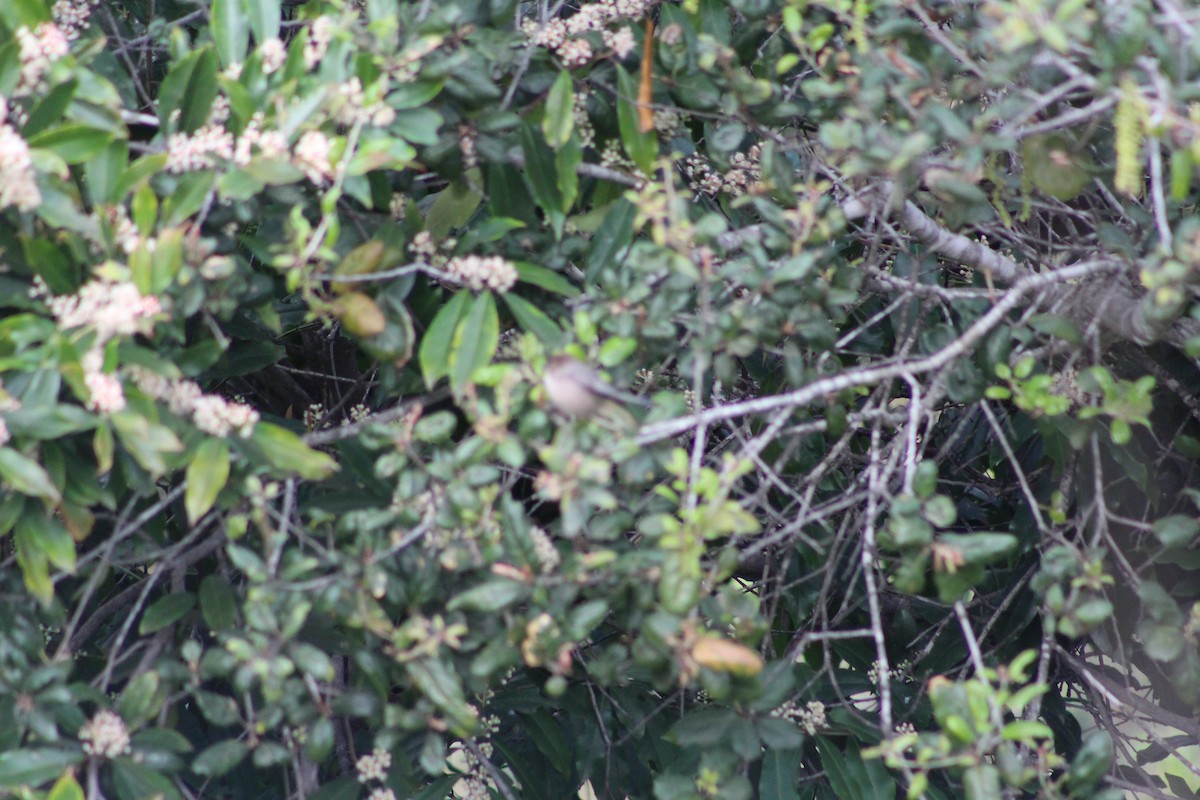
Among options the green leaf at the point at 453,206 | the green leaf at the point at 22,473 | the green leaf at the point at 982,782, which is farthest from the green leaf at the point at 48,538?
the green leaf at the point at 982,782

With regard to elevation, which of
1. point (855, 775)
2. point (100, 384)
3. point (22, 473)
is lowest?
point (855, 775)

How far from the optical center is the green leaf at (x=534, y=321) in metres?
1.96

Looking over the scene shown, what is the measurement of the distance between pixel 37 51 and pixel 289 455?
733mm

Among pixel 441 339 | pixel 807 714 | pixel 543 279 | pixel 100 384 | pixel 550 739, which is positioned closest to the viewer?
pixel 100 384

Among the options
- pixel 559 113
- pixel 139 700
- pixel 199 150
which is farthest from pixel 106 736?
pixel 559 113

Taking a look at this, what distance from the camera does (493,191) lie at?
212cm

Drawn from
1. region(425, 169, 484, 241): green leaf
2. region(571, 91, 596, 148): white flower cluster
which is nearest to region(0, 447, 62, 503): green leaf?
region(425, 169, 484, 241): green leaf

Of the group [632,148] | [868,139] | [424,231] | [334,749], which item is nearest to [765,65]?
[632,148]

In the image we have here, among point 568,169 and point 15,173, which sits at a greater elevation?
point 15,173

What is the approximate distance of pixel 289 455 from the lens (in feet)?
5.87

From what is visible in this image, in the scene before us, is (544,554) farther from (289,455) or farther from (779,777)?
(779,777)

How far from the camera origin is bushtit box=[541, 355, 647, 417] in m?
1.72

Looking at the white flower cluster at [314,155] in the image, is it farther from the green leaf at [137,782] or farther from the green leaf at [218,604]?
the green leaf at [137,782]

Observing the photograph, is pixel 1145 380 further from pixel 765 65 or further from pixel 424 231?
pixel 424 231
